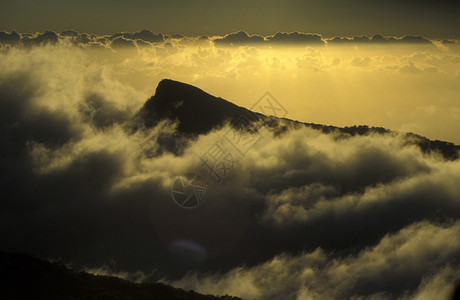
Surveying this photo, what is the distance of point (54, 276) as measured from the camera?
151ft

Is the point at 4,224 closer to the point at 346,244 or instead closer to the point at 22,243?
the point at 22,243

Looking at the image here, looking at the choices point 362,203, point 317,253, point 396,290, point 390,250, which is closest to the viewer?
point 396,290

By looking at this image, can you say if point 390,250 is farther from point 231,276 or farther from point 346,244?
point 231,276

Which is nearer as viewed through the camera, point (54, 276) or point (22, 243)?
point (54, 276)

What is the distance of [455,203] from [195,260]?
396ft

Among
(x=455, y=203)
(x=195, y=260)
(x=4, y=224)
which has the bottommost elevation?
(x=195, y=260)

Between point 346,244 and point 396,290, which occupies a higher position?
point 346,244

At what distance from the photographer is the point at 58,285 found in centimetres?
4462

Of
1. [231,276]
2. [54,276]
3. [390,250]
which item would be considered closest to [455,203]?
[390,250]

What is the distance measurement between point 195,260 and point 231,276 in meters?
30.7

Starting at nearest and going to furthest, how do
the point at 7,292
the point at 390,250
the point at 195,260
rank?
the point at 7,292, the point at 390,250, the point at 195,260

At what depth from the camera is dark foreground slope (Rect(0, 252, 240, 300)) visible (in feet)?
141

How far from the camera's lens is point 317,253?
167500 millimetres

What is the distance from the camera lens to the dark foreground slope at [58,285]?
42875 millimetres
